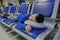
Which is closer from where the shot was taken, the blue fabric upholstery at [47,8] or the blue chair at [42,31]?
the blue chair at [42,31]

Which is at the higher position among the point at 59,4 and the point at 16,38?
the point at 59,4

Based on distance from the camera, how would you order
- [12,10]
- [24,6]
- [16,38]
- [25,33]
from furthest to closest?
[12,10], [24,6], [16,38], [25,33]

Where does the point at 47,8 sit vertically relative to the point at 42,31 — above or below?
above

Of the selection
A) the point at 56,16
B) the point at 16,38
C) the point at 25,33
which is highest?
the point at 56,16

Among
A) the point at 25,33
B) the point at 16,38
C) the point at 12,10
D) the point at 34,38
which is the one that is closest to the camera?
the point at 34,38

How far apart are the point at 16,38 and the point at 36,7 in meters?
1.02

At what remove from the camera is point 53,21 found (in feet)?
7.95

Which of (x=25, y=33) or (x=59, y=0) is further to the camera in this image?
(x=59, y=0)

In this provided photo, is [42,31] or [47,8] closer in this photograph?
[42,31]

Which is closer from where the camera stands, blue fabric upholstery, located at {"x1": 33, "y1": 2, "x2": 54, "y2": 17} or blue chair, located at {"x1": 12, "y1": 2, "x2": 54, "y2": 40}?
blue chair, located at {"x1": 12, "y1": 2, "x2": 54, "y2": 40}

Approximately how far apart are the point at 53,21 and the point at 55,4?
0.39 m

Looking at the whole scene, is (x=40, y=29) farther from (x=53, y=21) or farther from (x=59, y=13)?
(x=59, y=13)

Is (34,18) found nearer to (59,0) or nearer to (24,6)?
(59,0)

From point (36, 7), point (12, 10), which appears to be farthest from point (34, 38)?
point (12, 10)
